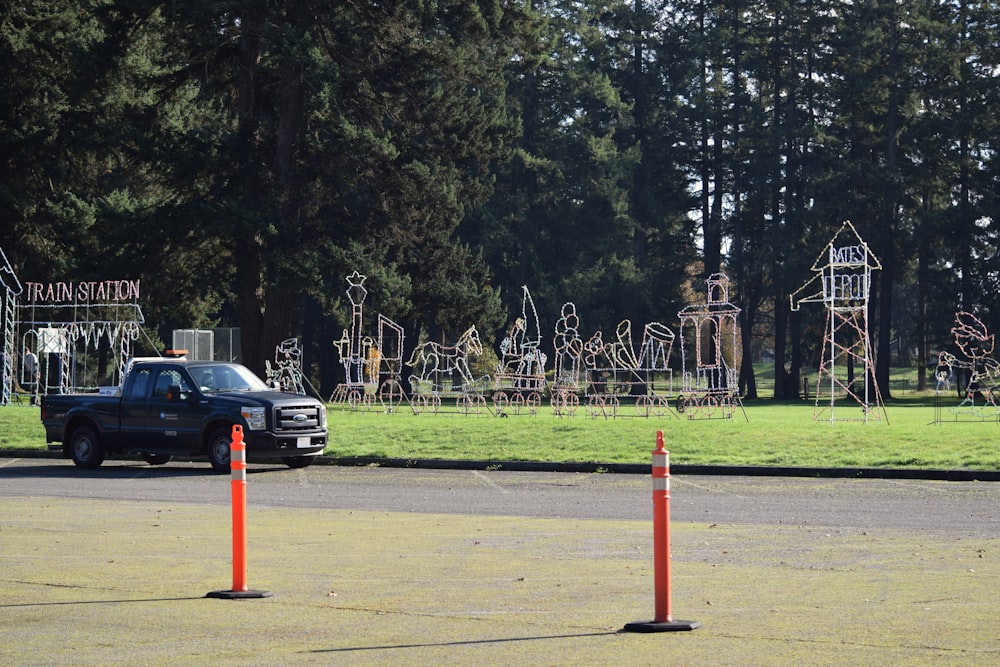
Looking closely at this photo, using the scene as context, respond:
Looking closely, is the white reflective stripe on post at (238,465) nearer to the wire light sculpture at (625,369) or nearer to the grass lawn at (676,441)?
the grass lawn at (676,441)

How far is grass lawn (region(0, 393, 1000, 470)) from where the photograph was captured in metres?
25.0

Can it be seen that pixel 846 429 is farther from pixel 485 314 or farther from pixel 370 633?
pixel 485 314

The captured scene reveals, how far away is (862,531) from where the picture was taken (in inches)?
600

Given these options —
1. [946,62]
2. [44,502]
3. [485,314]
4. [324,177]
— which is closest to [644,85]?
[946,62]

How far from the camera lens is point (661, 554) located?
29.8 ft

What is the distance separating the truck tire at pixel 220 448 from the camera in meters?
24.7

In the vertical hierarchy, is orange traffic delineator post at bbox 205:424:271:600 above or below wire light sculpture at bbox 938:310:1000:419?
below

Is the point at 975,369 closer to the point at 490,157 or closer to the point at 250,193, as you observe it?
the point at 490,157

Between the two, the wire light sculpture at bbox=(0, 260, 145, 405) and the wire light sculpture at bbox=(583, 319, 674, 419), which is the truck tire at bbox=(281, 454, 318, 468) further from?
the wire light sculpture at bbox=(0, 260, 145, 405)

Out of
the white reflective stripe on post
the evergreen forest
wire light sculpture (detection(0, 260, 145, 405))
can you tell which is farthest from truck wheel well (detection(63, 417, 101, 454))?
the evergreen forest

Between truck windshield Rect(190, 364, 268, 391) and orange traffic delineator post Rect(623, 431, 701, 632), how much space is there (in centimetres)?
1739

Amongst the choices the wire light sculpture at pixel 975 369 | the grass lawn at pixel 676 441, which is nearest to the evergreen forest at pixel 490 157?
the wire light sculpture at pixel 975 369

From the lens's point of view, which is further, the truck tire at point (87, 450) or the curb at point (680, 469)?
the truck tire at point (87, 450)

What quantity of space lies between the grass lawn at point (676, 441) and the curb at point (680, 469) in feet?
0.96
